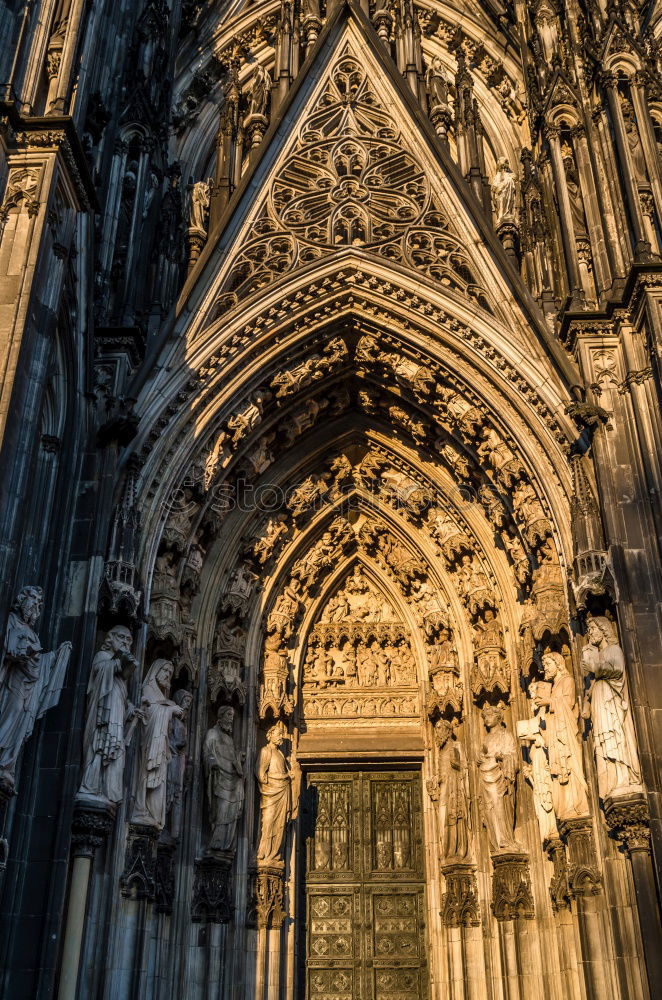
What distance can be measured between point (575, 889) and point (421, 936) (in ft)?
8.61

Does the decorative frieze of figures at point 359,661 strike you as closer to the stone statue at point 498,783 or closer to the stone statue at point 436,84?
the stone statue at point 498,783

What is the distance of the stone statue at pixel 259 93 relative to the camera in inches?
526

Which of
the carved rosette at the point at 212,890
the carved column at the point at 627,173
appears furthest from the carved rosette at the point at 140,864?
the carved column at the point at 627,173

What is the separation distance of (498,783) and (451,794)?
0.71 metres

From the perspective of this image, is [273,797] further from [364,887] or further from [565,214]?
[565,214]

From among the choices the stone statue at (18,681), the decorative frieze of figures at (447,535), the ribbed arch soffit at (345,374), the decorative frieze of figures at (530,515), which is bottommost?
the stone statue at (18,681)

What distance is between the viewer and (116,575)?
31.4 ft

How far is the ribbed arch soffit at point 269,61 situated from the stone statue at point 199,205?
36.3 inches

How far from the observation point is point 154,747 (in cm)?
976

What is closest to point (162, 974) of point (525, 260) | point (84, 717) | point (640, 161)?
point (84, 717)

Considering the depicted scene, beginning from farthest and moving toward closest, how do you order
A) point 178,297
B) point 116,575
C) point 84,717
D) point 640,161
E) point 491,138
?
Result: 1. point 491,138
2. point 178,297
3. point 640,161
4. point 116,575
5. point 84,717

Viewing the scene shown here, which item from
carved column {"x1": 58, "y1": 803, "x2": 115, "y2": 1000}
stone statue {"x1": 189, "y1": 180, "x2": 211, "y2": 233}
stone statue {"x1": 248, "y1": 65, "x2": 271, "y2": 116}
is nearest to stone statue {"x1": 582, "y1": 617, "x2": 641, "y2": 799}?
carved column {"x1": 58, "y1": 803, "x2": 115, "y2": 1000}

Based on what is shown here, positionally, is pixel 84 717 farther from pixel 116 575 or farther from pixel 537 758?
pixel 537 758

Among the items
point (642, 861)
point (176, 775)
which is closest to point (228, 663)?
point (176, 775)
